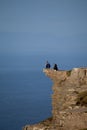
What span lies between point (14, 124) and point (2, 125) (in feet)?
13.0

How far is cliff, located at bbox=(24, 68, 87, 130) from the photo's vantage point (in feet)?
81.3

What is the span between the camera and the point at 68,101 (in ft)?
106

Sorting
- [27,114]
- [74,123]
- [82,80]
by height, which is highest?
[27,114]

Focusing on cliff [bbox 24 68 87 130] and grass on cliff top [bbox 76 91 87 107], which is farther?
grass on cliff top [bbox 76 91 87 107]

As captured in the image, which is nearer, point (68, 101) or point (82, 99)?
point (82, 99)

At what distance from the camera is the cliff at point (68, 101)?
81.3 ft

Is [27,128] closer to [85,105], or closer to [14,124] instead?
[85,105]

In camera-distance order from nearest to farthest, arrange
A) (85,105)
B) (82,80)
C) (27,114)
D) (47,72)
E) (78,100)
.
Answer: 1. (85,105)
2. (78,100)
3. (82,80)
4. (47,72)
5. (27,114)

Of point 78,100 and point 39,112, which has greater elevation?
point 39,112

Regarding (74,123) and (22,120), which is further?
(22,120)

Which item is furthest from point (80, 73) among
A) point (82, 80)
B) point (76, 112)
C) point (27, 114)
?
point (27, 114)

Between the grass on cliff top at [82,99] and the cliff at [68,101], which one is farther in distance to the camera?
the grass on cliff top at [82,99]

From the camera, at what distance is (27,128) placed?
104 ft

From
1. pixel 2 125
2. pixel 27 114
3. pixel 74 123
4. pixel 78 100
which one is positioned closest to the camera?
pixel 74 123
